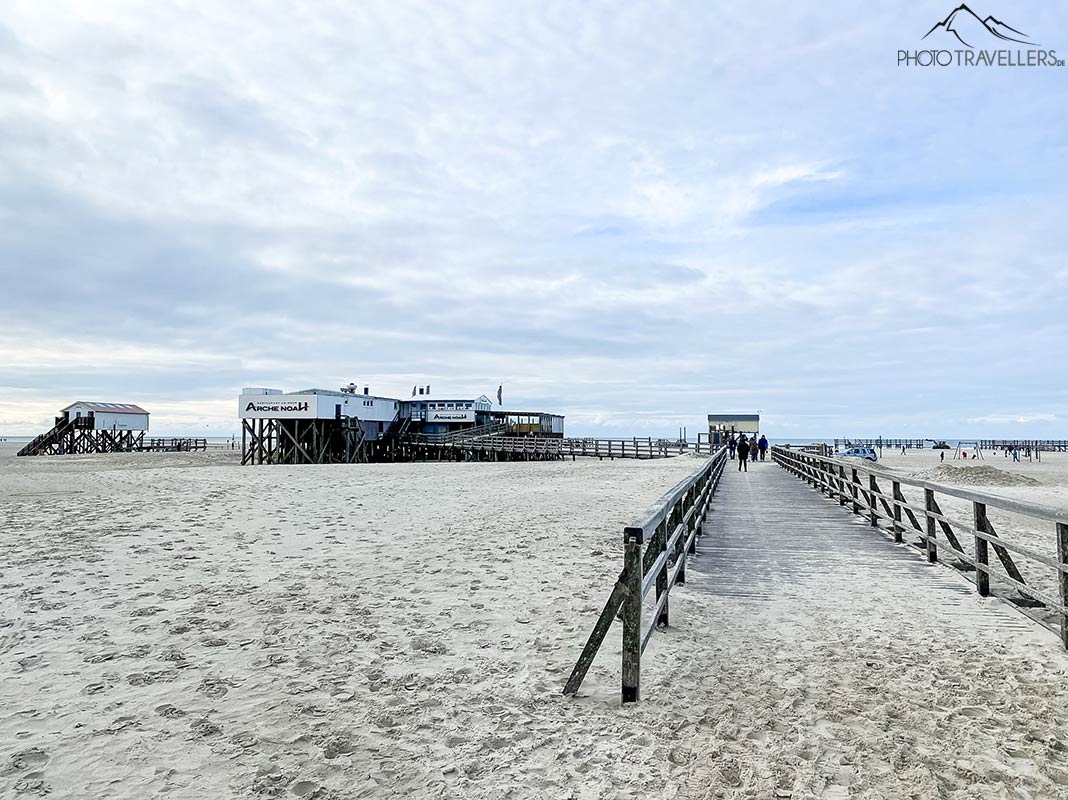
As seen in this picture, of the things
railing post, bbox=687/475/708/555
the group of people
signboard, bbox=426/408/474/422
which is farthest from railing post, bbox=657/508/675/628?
signboard, bbox=426/408/474/422

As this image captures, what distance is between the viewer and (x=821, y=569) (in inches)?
313

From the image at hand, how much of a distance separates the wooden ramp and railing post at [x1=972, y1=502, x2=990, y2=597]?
0.40 feet

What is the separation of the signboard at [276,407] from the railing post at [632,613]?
41961mm

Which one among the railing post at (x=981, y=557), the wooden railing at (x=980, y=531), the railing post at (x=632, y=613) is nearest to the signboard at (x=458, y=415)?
the wooden railing at (x=980, y=531)

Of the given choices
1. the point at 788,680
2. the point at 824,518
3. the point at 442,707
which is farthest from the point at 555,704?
the point at 824,518

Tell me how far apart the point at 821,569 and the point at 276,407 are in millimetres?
41662

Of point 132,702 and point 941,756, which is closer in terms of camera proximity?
point 941,756

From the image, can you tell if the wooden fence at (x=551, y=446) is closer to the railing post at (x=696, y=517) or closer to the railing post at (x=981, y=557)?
the railing post at (x=696, y=517)

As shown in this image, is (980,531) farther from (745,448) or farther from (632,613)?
(745,448)

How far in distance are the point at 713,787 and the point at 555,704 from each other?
1193mm

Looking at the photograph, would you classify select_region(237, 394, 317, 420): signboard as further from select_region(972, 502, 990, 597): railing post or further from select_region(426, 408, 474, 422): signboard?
select_region(972, 502, 990, 597): railing post

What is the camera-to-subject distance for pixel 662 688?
428 cm

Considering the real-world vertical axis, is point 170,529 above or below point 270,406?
below

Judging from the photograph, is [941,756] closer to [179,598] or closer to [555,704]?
[555,704]
